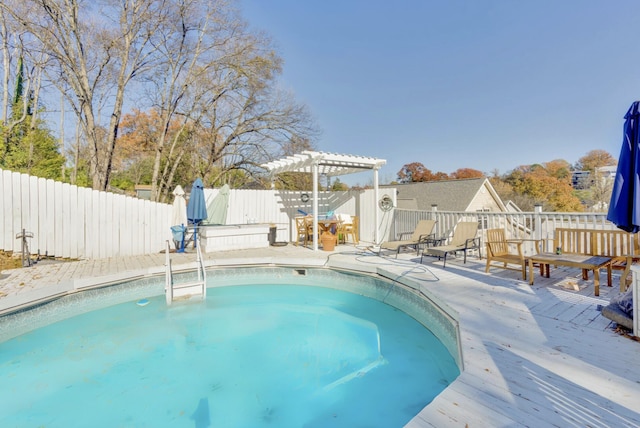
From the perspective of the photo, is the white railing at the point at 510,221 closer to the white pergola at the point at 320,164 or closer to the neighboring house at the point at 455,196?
the white pergola at the point at 320,164

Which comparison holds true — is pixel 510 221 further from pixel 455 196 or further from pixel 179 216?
pixel 455 196

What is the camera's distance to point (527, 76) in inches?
641

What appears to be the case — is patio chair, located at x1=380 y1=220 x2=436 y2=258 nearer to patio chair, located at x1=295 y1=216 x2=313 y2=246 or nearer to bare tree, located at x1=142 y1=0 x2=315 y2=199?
patio chair, located at x1=295 y1=216 x2=313 y2=246

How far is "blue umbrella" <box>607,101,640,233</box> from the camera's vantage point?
9.11 feet

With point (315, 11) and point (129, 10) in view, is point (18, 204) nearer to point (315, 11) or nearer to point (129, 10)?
point (129, 10)

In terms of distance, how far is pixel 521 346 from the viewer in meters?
2.63

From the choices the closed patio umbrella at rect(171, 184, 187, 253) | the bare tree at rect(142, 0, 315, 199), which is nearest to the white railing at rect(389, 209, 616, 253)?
the closed patio umbrella at rect(171, 184, 187, 253)

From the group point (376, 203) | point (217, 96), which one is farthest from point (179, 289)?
point (217, 96)

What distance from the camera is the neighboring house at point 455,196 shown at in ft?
60.0

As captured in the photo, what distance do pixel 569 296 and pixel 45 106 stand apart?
18391 millimetres

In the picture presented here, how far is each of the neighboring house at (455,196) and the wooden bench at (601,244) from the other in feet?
41.0

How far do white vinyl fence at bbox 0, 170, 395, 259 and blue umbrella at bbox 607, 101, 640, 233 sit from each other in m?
6.43

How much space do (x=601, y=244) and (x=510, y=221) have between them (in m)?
2.34

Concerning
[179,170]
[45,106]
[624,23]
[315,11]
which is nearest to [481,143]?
[624,23]
